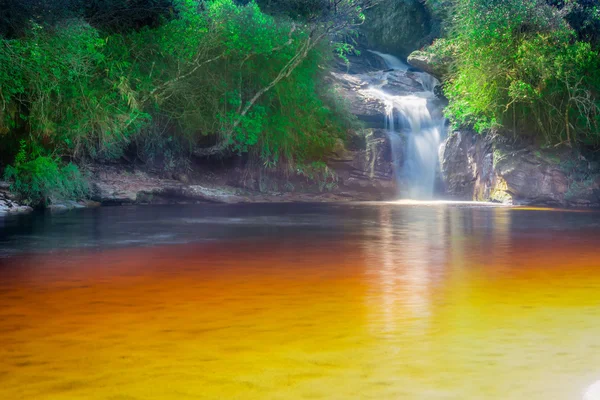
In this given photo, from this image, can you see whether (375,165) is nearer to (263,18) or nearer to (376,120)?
(376,120)

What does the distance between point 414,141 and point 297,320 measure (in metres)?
27.1

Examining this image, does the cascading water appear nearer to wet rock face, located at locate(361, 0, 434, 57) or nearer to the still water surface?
wet rock face, located at locate(361, 0, 434, 57)

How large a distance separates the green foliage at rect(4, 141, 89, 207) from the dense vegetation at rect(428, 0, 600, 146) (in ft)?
52.4

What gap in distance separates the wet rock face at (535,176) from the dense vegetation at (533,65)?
2.81 feet

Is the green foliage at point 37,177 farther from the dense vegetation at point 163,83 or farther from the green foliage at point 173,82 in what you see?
the green foliage at point 173,82

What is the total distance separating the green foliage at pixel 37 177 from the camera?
19.8m

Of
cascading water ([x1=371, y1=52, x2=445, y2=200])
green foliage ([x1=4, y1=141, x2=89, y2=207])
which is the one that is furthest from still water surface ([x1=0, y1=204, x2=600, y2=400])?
cascading water ([x1=371, y1=52, x2=445, y2=200])

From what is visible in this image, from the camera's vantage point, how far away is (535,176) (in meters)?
26.6

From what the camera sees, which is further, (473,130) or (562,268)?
(473,130)

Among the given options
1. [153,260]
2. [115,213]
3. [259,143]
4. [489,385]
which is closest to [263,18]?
[259,143]

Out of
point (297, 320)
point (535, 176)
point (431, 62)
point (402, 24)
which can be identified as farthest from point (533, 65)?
point (297, 320)

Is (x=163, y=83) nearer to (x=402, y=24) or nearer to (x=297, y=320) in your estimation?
(x=297, y=320)

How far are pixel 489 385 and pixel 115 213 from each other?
17103 mm

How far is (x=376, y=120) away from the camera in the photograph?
32750mm
